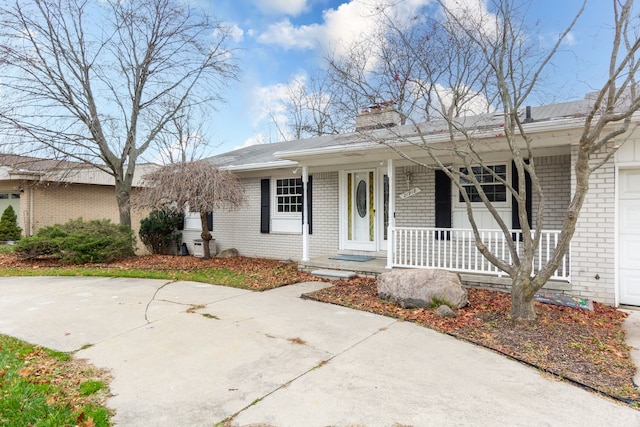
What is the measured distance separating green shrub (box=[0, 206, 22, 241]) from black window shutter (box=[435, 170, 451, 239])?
16.2 metres

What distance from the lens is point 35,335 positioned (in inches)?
175

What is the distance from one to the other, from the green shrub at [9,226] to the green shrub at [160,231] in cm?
649

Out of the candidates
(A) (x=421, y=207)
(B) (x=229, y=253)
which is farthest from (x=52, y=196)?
(A) (x=421, y=207)

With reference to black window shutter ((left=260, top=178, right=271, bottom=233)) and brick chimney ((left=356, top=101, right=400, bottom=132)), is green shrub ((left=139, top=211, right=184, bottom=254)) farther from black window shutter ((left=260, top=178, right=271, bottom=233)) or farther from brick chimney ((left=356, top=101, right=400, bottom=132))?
brick chimney ((left=356, top=101, right=400, bottom=132))

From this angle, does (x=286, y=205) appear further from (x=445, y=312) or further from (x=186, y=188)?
(x=445, y=312)

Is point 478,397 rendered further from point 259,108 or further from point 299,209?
point 259,108

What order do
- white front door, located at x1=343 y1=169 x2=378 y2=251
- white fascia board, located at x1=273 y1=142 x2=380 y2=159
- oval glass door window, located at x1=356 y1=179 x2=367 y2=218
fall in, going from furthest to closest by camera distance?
oval glass door window, located at x1=356 y1=179 x2=367 y2=218
white front door, located at x1=343 y1=169 x2=378 y2=251
white fascia board, located at x1=273 y1=142 x2=380 y2=159

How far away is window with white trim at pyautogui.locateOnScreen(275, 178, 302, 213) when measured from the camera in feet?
33.8

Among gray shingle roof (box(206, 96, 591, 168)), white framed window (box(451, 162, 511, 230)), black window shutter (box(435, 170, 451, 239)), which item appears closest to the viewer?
gray shingle roof (box(206, 96, 591, 168))

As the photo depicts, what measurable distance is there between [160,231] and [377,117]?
8188 mm

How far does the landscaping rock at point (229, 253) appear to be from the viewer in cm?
1117

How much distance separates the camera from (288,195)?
10.5 m

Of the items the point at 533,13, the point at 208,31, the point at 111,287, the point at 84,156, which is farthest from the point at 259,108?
the point at 533,13

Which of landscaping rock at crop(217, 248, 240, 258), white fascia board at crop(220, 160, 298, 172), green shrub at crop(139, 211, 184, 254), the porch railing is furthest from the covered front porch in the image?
green shrub at crop(139, 211, 184, 254)
